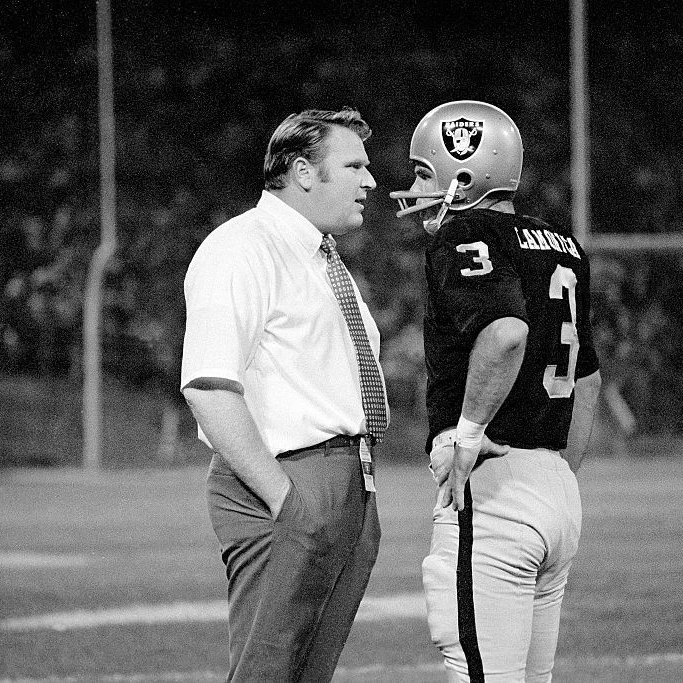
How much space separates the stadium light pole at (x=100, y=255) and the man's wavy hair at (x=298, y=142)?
30.4 feet

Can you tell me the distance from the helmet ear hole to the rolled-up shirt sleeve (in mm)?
475

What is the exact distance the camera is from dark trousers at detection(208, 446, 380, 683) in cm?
260

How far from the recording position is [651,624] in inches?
211

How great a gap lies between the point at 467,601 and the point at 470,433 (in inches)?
12.5

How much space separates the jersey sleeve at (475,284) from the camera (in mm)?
2580

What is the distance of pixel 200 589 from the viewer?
6.38 meters

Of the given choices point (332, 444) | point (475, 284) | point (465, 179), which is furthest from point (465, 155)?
point (332, 444)

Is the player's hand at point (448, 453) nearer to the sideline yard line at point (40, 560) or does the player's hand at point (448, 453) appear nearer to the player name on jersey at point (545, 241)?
the player name on jersey at point (545, 241)

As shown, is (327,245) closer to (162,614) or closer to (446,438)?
(446,438)

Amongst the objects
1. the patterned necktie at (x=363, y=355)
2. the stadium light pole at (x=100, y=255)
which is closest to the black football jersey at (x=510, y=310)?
the patterned necktie at (x=363, y=355)

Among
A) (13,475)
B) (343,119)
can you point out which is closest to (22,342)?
(13,475)

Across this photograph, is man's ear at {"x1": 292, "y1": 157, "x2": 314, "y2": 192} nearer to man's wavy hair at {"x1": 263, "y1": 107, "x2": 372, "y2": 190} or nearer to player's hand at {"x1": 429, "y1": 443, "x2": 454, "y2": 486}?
man's wavy hair at {"x1": 263, "y1": 107, "x2": 372, "y2": 190}

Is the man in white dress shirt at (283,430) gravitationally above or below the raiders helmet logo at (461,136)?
below

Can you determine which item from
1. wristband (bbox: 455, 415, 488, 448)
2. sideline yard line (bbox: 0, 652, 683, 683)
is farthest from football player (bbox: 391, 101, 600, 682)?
sideline yard line (bbox: 0, 652, 683, 683)
